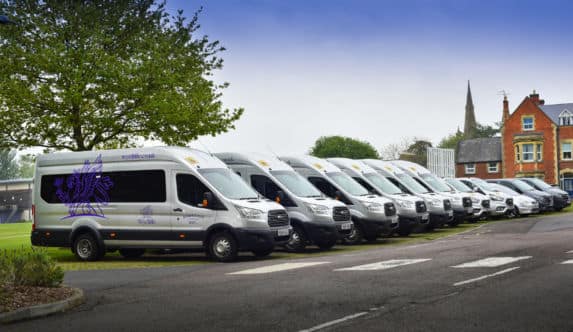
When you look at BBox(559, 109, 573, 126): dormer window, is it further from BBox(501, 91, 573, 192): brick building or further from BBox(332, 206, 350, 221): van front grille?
BBox(332, 206, 350, 221): van front grille

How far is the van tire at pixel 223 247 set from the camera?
60.1 ft

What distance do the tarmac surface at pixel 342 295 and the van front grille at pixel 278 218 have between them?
1.45 meters

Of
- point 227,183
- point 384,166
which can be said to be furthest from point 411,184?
point 227,183

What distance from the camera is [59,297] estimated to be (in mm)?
11266

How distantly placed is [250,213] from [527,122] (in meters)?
62.9

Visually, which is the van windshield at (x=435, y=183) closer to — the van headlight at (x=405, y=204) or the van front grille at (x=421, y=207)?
the van front grille at (x=421, y=207)

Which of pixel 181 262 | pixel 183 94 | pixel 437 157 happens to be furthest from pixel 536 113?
pixel 181 262

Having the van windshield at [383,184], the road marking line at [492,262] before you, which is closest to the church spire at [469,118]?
the van windshield at [383,184]

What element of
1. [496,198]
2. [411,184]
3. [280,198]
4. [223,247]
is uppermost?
[411,184]

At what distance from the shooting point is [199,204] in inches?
740

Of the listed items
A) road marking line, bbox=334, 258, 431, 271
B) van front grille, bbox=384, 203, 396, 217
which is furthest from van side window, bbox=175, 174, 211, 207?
van front grille, bbox=384, 203, 396, 217

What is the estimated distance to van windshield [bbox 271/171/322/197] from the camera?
21344 mm

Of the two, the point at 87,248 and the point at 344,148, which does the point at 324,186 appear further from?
the point at 344,148

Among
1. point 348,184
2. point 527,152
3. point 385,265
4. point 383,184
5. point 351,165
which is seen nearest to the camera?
point 385,265
